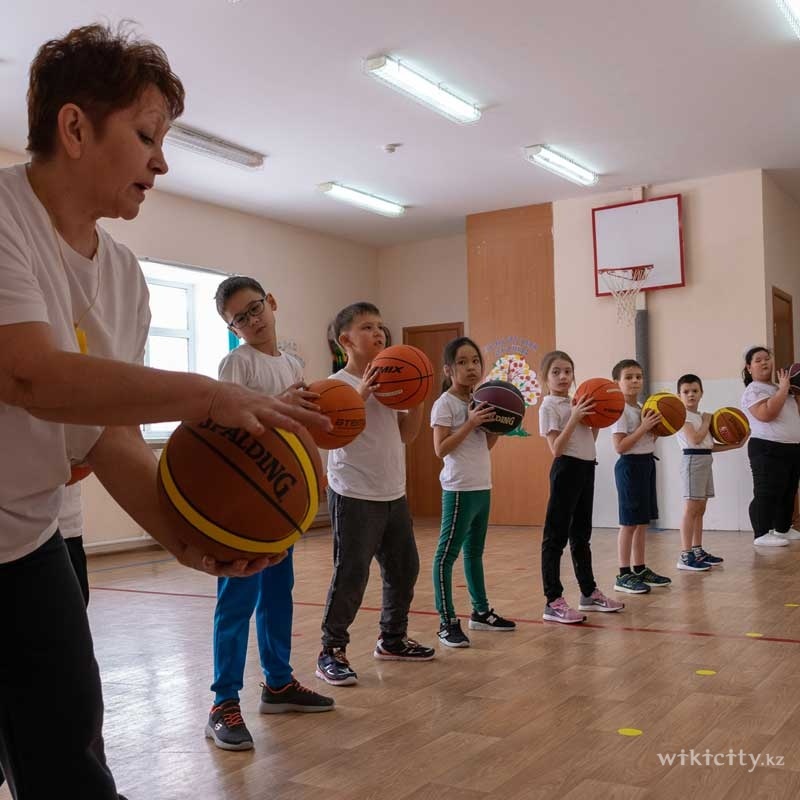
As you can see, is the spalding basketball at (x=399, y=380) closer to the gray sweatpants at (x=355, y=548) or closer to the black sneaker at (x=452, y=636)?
the gray sweatpants at (x=355, y=548)

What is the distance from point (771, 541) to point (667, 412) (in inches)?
97.7

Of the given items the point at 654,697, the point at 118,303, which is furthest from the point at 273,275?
the point at 118,303

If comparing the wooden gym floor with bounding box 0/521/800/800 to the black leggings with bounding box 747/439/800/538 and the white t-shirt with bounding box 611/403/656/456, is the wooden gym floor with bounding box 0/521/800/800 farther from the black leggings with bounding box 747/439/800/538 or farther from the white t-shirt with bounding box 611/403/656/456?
the black leggings with bounding box 747/439/800/538

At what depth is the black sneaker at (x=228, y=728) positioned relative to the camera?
271 cm

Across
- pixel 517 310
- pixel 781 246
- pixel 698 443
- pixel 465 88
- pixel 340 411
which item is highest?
pixel 465 88

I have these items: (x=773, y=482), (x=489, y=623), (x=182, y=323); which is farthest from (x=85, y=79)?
(x=182, y=323)

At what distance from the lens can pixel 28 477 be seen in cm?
120

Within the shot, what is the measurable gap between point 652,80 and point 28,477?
19.6 feet

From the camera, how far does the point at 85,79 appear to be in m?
1.25

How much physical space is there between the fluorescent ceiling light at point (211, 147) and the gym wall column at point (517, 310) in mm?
3057

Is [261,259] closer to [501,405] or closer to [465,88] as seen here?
[465,88]

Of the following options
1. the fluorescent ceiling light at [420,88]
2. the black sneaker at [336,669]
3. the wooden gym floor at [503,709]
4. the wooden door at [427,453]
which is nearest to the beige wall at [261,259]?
the wooden door at [427,453]

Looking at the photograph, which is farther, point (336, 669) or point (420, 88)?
Result: point (420, 88)

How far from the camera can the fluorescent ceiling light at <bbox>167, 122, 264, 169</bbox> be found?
22.5 feet
